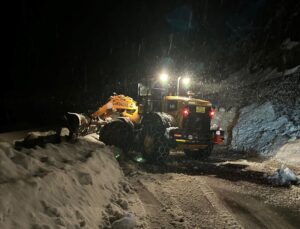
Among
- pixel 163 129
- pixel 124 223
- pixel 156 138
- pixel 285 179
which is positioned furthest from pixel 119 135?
pixel 124 223

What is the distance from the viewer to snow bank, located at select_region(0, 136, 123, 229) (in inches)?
165

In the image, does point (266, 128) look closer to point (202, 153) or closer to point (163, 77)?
point (202, 153)

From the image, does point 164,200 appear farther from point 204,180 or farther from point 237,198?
point 204,180

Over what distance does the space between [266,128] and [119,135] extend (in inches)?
318

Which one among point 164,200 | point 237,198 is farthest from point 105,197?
point 237,198

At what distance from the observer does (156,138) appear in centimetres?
1205

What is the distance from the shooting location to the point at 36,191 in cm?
472

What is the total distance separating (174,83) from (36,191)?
9.99 meters

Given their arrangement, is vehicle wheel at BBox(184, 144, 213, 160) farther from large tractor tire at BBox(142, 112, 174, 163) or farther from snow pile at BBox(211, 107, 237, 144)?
snow pile at BBox(211, 107, 237, 144)

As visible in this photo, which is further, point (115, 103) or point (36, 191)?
point (115, 103)

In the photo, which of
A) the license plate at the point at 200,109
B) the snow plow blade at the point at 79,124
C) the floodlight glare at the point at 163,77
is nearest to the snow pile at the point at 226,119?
the license plate at the point at 200,109

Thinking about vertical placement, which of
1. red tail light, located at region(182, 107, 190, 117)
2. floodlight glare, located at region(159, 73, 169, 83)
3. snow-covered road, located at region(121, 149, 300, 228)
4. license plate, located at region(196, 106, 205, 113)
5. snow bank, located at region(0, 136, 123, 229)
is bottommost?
snow-covered road, located at region(121, 149, 300, 228)

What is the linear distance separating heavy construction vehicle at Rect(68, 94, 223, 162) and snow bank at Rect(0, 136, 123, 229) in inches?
174

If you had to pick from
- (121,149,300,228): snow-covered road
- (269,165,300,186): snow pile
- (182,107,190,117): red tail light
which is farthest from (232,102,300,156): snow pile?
(269,165,300,186): snow pile
